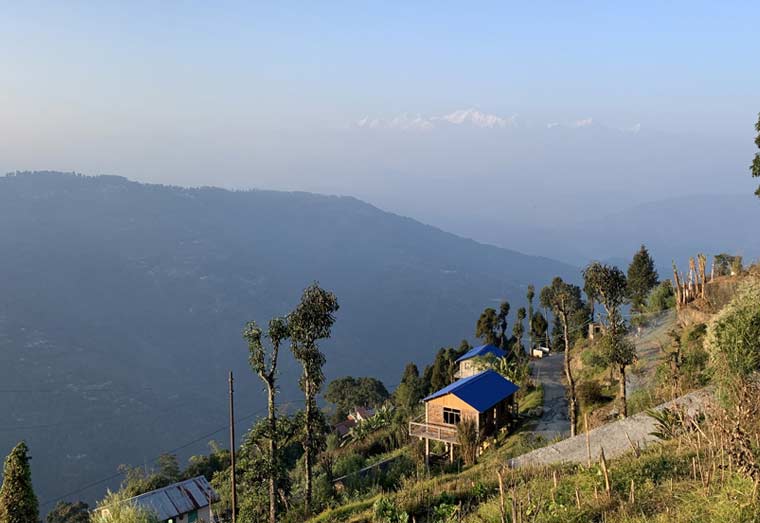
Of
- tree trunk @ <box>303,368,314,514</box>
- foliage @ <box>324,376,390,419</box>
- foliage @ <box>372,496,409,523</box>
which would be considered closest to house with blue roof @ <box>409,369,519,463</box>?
tree trunk @ <box>303,368,314,514</box>

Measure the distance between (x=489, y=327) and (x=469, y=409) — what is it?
26961 millimetres

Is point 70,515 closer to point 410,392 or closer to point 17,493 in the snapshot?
point 410,392

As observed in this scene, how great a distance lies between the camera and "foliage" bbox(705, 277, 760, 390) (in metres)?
13.2

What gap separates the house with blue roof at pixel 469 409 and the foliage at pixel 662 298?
1686 cm

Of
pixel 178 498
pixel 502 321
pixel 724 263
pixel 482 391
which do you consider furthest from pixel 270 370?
pixel 502 321

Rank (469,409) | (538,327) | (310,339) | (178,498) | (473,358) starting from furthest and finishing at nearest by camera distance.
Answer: (538,327) → (473,358) → (178,498) → (469,409) → (310,339)

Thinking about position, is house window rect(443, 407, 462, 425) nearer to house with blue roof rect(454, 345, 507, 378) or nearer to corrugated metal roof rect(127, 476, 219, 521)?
house with blue roof rect(454, 345, 507, 378)

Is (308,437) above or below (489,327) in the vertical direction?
above

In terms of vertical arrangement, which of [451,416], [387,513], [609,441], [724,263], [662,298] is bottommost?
[451,416]

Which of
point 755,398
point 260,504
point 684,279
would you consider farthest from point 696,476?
point 684,279

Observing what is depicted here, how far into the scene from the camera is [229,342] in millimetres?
178750

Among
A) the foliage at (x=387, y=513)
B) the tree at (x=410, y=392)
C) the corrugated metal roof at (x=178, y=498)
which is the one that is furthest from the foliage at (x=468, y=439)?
the tree at (x=410, y=392)

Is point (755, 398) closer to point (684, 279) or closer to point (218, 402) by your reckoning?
point (684, 279)

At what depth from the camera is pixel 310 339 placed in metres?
18.1
